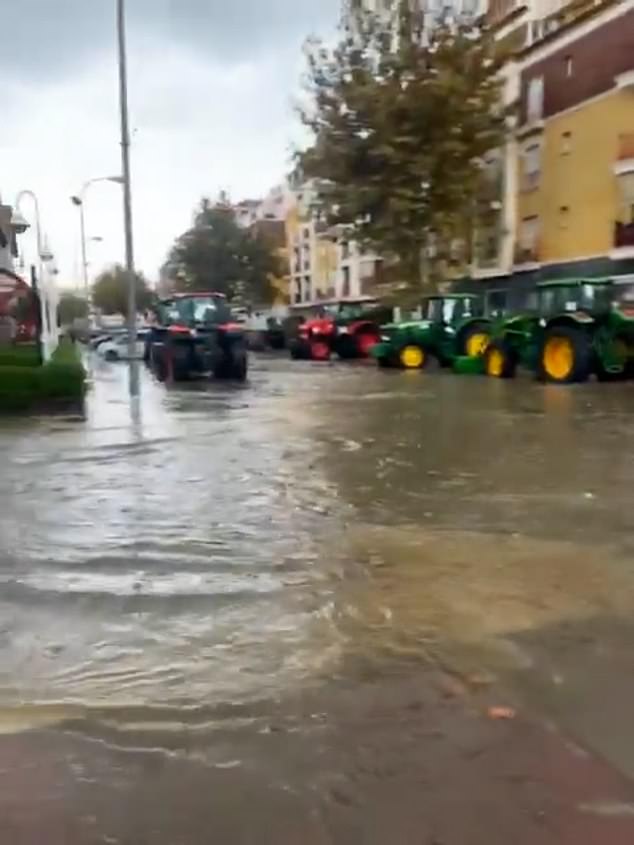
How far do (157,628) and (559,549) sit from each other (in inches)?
113

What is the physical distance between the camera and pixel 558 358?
75.7 ft

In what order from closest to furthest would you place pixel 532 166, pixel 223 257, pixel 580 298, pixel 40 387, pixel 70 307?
pixel 40 387, pixel 580 298, pixel 532 166, pixel 223 257, pixel 70 307

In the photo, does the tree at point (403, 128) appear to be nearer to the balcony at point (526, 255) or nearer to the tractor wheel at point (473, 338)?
the balcony at point (526, 255)

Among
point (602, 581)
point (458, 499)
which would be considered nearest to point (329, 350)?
point (458, 499)

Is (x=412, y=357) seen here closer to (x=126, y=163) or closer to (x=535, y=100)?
(x=126, y=163)

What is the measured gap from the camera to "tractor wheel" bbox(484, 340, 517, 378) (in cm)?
2552

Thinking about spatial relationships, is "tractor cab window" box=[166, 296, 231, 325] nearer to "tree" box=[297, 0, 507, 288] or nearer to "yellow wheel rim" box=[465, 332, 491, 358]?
"yellow wheel rim" box=[465, 332, 491, 358]

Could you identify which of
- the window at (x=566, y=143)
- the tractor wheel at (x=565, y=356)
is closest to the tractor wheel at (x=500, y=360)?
the tractor wheel at (x=565, y=356)

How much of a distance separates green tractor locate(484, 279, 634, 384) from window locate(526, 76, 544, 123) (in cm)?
1597

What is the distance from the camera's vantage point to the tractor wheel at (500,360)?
25.5 m

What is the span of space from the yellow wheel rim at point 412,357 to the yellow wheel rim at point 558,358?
24.1ft

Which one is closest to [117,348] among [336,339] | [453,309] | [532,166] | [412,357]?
[336,339]

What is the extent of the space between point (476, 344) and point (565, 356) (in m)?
5.95

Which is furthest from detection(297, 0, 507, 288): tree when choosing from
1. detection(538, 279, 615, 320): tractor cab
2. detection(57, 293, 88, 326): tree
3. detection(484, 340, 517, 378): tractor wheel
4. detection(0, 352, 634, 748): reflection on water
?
detection(57, 293, 88, 326): tree
